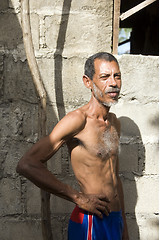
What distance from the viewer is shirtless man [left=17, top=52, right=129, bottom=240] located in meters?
2.05

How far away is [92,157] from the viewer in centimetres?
215

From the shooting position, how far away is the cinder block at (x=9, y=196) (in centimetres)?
279

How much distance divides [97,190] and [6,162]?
98cm

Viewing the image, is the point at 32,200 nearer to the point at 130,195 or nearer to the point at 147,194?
the point at 130,195

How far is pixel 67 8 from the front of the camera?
2826mm

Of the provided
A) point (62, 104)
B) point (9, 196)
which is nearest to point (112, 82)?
point (62, 104)

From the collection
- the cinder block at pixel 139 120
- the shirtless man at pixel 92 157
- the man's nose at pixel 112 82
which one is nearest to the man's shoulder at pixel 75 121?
the shirtless man at pixel 92 157

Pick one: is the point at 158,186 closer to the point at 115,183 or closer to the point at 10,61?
the point at 115,183

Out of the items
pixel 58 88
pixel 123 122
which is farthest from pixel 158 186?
pixel 58 88

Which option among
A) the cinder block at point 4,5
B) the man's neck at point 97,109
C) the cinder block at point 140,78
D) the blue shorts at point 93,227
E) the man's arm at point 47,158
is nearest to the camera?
the man's arm at point 47,158

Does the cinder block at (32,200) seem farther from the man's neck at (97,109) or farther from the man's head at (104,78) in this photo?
the man's head at (104,78)

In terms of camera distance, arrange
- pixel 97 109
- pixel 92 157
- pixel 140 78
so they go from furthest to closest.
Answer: pixel 140 78, pixel 97 109, pixel 92 157

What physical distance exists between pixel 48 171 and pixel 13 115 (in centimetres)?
91

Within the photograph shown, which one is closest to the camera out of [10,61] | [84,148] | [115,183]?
[84,148]
